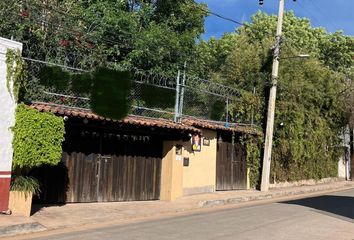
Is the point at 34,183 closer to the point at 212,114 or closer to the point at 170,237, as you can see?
the point at 170,237

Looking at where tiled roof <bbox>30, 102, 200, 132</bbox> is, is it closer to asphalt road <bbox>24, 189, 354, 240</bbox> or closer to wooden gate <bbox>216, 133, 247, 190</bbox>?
asphalt road <bbox>24, 189, 354, 240</bbox>

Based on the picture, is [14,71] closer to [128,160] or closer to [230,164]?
[128,160]

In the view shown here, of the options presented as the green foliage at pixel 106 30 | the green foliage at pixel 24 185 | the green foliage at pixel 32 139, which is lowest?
the green foliage at pixel 24 185

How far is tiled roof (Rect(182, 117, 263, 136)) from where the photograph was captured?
60.1ft

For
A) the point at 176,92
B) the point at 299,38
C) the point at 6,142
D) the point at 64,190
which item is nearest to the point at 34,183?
the point at 6,142

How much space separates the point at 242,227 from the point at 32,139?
5545 millimetres

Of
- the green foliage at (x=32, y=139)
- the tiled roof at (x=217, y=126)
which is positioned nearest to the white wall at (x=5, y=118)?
the green foliage at (x=32, y=139)

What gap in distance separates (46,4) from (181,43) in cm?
700

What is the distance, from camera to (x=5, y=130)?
11.2 metres

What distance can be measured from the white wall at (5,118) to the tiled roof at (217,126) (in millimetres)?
8097

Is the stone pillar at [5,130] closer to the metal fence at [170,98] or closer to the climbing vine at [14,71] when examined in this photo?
the climbing vine at [14,71]

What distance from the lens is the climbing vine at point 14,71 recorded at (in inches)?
446

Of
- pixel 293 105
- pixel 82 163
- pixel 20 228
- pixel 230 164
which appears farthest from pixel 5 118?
pixel 293 105

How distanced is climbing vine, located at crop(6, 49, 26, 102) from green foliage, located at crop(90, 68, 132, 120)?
12.3 feet
